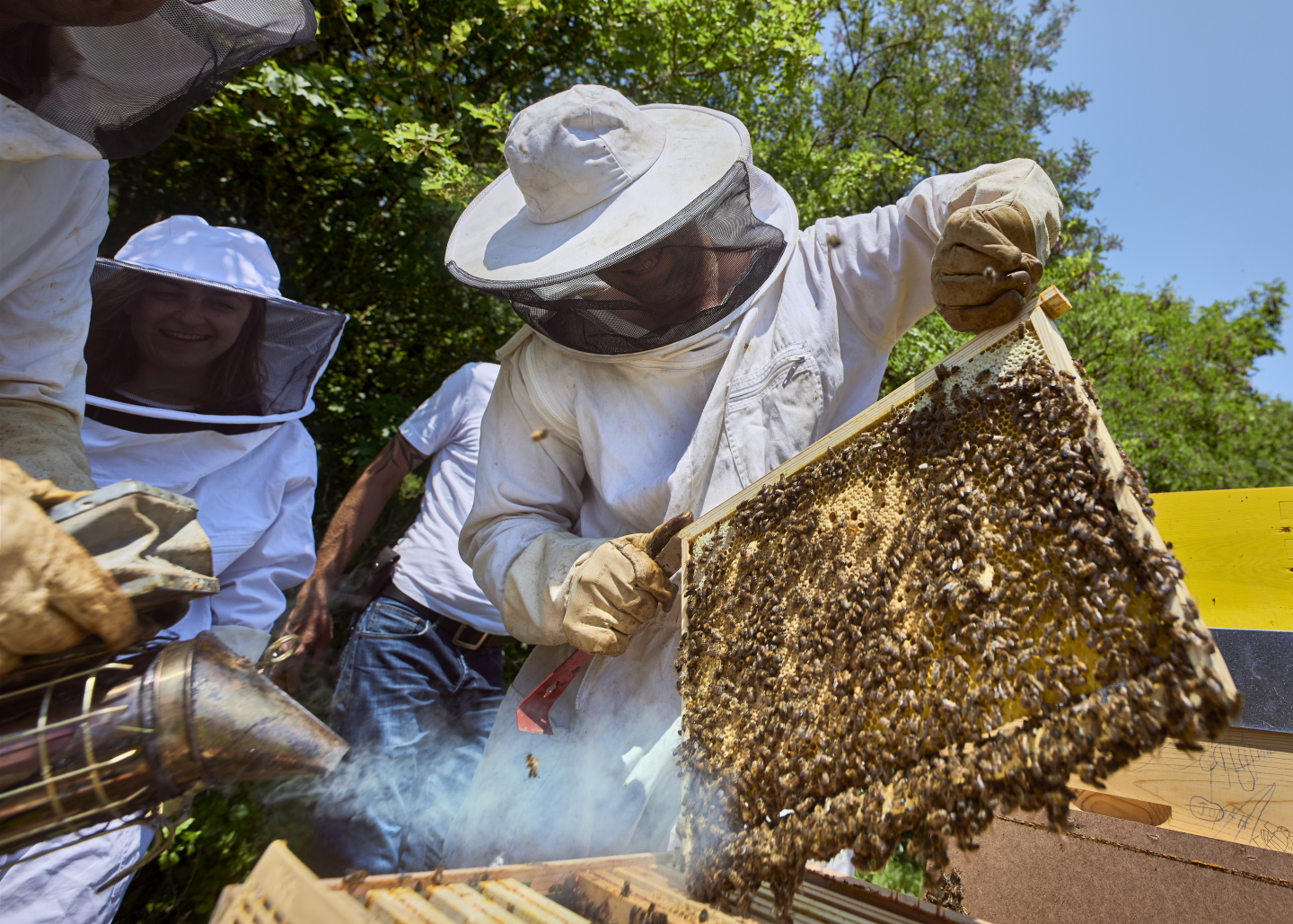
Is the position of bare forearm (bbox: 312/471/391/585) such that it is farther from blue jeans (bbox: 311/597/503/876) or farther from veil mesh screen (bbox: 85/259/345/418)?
veil mesh screen (bbox: 85/259/345/418)

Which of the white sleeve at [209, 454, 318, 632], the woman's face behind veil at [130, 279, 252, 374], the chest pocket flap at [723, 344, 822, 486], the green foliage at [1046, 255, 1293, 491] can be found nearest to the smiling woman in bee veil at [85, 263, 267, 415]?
the woman's face behind veil at [130, 279, 252, 374]

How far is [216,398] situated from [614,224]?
225 cm

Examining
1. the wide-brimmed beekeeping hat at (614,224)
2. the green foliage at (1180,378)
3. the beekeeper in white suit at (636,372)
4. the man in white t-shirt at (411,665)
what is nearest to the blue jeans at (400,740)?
the man in white t-shirt at (411,665)

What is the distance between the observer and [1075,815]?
2727mm

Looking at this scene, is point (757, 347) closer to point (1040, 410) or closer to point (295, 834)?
point (1040, 410)

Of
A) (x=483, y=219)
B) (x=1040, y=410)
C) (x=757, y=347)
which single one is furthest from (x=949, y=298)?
(x=483, y=219)

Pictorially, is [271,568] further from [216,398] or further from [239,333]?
[239,333]

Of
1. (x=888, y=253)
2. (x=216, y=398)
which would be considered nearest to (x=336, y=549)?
(x=216, y=398)

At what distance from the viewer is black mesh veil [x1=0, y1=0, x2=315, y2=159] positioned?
1.99 m

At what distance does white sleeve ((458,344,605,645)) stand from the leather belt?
4.19 ft

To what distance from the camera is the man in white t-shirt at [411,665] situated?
11.5 feet

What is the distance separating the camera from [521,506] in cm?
264

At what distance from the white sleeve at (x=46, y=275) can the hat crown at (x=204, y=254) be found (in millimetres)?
1059

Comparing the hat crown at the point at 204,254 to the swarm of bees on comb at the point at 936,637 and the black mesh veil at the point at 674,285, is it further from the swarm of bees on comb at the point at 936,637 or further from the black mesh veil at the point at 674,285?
the swarm of bees on comb at the point at 936,637
